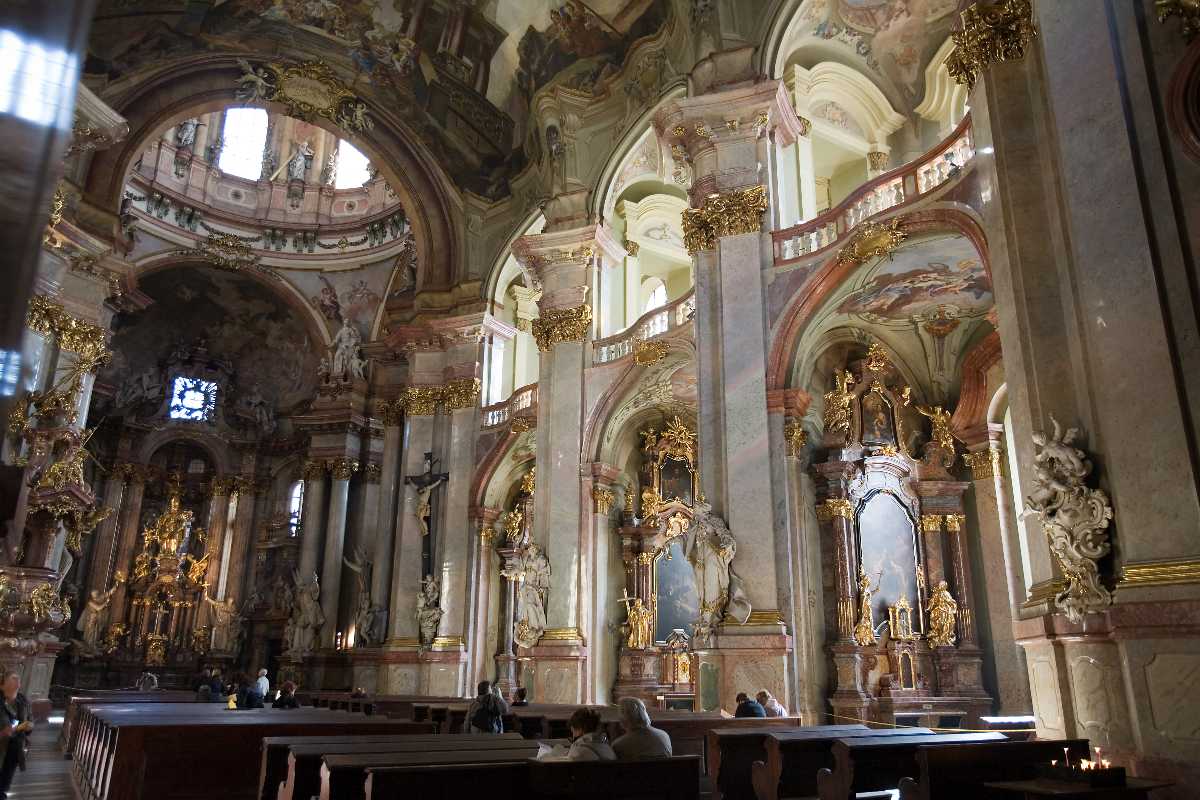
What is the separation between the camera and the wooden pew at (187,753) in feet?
20.5

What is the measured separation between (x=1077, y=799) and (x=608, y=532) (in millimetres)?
12595

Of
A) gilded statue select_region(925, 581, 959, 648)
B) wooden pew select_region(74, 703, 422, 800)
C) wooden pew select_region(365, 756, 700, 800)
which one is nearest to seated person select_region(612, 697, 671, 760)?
wooden pew select_region(365, 756, 700, 800)

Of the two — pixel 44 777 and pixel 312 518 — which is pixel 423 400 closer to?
pixel 312 518

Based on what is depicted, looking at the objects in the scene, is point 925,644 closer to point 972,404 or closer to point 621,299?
point 972,404

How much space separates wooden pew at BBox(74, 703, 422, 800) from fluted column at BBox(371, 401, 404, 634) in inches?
496

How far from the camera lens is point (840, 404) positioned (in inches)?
554

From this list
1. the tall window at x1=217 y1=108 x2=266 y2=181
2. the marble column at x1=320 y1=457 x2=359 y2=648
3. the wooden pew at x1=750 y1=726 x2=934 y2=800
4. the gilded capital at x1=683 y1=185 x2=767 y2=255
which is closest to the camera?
the wooden pew at x1=750 y1=726 x2=934 y2=800

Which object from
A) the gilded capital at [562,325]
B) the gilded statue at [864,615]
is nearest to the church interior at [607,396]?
the gilded capital at [562,325]

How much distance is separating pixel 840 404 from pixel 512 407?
24.7ft

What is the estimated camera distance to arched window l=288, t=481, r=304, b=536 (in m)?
27.5

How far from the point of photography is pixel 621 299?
19.1 m

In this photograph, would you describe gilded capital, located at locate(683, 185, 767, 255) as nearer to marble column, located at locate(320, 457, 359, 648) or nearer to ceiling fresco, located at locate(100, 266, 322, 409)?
marble column, located at locate(320, 457, 359, 648)

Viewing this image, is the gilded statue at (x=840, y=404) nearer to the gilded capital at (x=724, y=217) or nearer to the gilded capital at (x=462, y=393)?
the gilded capital at (x=724, y=217)

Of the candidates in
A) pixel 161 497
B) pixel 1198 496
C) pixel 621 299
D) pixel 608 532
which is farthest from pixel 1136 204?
pixel 161 497
